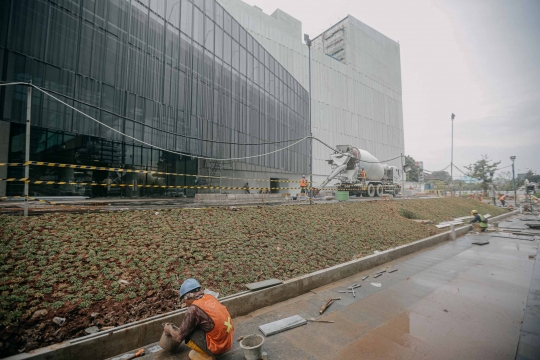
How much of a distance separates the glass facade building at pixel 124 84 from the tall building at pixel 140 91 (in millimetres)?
52

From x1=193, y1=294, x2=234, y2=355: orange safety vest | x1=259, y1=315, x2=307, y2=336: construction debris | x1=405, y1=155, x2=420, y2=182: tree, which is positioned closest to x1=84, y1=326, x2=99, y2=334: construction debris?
x1=193, y1=294, x2=234, y2=355: orange safety vest

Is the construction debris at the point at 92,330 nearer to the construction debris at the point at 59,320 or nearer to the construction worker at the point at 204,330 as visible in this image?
the construction debris at the point at 59,320

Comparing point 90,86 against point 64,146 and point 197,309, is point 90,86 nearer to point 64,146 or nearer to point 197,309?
point 64,146

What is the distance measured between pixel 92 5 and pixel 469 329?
1949cm

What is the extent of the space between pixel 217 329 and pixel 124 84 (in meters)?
15.8

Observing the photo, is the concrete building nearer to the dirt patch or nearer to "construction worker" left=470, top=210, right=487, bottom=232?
"construction worker" left=470, top=210, right=487, bottom=232

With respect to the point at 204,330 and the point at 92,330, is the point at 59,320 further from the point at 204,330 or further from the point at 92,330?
the point at 204,330

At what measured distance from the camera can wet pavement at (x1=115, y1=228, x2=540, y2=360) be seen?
3205 mm

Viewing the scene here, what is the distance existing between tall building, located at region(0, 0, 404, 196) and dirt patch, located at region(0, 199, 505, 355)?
2.97 meters

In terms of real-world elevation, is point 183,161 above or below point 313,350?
above

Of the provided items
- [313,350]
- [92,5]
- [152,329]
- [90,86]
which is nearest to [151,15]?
[92,5]

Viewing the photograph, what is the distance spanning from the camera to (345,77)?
145 feet

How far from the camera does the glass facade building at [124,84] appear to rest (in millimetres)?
11508

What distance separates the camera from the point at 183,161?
68.7 ft
